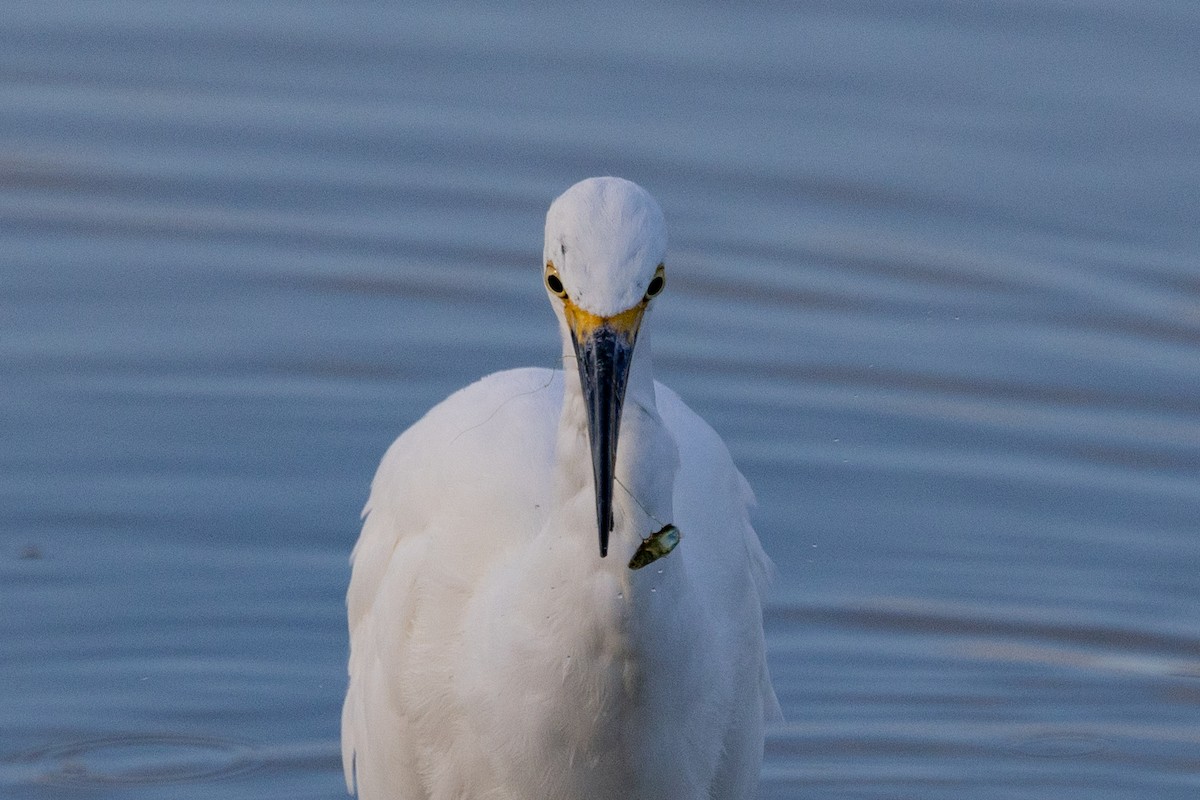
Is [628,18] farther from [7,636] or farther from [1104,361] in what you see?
[7,636]

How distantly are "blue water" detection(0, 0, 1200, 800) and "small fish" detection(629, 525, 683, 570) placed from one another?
212 cm

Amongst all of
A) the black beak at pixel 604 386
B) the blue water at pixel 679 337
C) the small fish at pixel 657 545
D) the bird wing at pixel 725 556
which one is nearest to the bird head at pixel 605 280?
the black beak at pixel 604 386

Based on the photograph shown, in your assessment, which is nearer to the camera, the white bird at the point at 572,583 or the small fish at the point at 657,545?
the white bird at the point at 572,583

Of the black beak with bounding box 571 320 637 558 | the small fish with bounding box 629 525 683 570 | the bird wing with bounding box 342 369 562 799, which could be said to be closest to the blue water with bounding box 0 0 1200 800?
the bird wing with bounding box 342 369 562 799

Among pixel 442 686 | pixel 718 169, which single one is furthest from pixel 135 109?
pixel 442 686

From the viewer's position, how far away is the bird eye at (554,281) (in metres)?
4.32

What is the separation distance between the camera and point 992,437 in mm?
7809

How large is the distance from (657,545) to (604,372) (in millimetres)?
421

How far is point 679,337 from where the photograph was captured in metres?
8.15

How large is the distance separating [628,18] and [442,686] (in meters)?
4.96

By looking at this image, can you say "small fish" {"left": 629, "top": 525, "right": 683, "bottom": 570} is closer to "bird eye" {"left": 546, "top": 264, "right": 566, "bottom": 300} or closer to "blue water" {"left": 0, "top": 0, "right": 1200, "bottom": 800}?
"bird eye" {"left": 546, "top": 264, "right": 566, "bottom": 300}

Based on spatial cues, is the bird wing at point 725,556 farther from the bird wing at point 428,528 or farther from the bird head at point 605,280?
the bird head at point 605,280

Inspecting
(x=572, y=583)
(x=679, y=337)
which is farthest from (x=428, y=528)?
(x=679, y=337)

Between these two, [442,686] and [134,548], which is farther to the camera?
[134,548]
